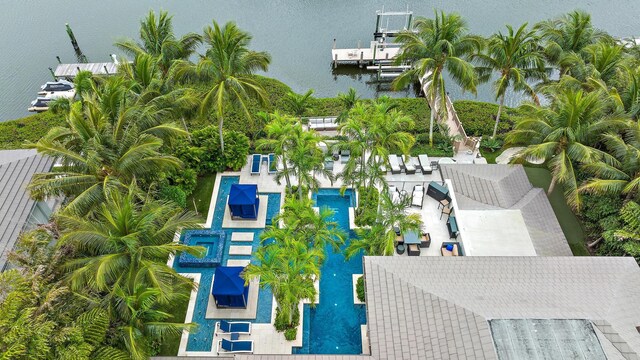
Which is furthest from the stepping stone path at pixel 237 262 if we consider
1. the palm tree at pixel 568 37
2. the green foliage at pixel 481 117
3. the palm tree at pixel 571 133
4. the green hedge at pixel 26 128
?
the palm tree at pixel 568 37

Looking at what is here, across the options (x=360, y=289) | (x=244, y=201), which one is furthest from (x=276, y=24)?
(x=360, y=289)

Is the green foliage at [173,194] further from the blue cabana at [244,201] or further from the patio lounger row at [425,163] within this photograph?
the patio lounger row at [425,163]

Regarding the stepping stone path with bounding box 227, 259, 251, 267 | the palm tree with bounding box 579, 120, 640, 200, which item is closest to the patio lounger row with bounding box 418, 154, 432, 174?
the palm tree with bounding box 579, 120, 640, 200

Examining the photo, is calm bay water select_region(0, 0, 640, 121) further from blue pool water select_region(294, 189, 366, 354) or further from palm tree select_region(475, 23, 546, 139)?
blue pool water select_region(294, 189, 366, 354)

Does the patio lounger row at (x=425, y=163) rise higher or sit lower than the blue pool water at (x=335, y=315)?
higher

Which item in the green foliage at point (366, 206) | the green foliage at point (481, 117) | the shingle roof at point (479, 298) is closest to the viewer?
the shingle roof at point (479, 298)

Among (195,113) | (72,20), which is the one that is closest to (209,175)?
(195,113)

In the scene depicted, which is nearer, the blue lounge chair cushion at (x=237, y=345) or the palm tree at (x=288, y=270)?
the palm tree at (x=288, y=270)
